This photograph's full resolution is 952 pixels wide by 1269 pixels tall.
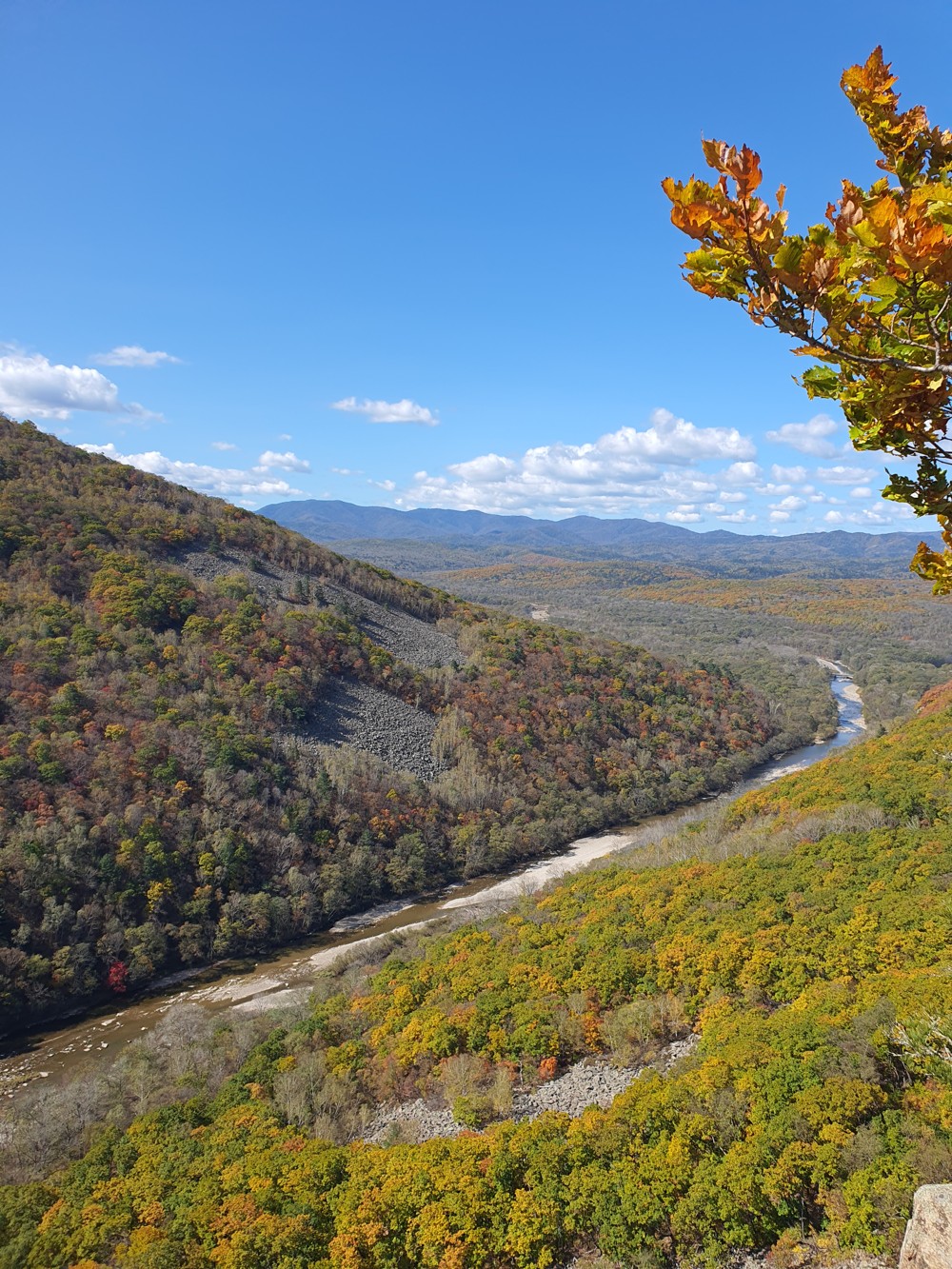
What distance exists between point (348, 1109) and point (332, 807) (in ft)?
66.7

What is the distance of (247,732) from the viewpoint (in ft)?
109

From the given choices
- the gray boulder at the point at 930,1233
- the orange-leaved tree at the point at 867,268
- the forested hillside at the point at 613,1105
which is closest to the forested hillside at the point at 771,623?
the forested hillside at the point at 613,1105

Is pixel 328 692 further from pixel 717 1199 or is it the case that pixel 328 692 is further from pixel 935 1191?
pixel 935 1191

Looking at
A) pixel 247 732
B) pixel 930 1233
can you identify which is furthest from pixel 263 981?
pixel 930 1233

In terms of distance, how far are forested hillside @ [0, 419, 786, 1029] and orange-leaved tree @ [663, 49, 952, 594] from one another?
91.2 ft

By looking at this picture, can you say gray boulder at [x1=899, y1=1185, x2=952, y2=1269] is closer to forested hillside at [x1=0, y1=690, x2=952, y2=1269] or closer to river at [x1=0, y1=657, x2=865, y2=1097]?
forested hillside at [x1=0, y1=690, x2=952, y2=1269]

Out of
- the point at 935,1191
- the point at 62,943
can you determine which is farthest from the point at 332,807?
the point at 935,1191

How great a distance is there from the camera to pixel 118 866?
2512 centimetres

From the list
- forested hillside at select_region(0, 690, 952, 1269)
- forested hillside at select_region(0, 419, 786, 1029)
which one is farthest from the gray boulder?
forested hillside at select_region(0, 419, 786, 1029)

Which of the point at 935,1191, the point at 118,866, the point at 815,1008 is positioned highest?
the point at 935,1191

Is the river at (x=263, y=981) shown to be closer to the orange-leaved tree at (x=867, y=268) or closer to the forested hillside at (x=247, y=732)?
the forested hillside at (x=247, y=732)

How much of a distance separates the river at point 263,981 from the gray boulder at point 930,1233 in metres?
20.4

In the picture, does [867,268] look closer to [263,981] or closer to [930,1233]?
[930,1233]

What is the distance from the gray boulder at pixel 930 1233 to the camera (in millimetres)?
4648
